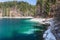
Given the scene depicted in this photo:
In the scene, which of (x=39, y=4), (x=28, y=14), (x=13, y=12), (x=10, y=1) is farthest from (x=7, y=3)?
(x=39, y=4)

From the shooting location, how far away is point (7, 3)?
121 metres

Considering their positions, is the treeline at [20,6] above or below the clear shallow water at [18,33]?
above

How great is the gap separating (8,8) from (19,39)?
9284cm

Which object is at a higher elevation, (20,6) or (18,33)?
(20,6)

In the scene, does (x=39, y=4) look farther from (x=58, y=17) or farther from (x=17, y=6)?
(x=58, y=17)

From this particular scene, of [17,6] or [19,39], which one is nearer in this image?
[19,39]

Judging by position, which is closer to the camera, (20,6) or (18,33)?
(18,33)

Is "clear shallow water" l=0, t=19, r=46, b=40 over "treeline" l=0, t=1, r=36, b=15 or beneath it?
beneath

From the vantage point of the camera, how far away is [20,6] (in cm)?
11406

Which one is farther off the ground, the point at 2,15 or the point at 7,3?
the point at 7,3

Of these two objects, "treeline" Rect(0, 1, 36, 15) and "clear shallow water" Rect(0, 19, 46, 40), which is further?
"treeline" Rect(0, 1, 36, 15)

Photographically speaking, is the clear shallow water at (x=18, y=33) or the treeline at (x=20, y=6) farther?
the treeline at (x=20, y=6)

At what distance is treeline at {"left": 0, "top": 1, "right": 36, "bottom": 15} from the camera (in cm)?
10956

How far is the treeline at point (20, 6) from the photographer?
110 m
